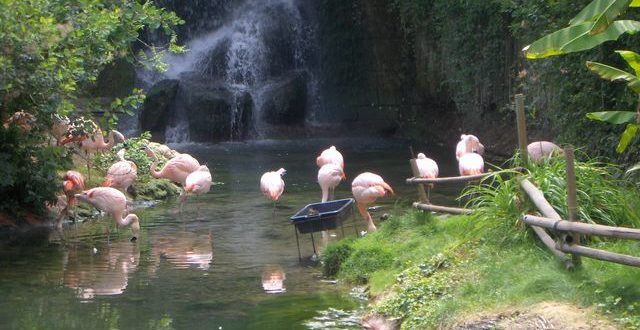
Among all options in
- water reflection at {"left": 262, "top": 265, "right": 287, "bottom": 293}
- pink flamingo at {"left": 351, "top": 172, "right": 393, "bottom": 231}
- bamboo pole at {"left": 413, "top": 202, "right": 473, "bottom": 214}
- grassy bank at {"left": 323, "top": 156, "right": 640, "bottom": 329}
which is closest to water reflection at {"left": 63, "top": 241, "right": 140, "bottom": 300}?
water reflection at {"left": 262, "top": 265, "right": 287, "bottom": 293}

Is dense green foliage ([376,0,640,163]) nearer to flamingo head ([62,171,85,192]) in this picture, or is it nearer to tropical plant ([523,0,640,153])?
tropical plant ([523,0,640,153])

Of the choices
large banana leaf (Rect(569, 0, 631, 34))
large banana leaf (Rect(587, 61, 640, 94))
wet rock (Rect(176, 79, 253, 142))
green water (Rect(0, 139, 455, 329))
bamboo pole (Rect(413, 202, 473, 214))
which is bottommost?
green water (Rect(0, 139, 455, 329))

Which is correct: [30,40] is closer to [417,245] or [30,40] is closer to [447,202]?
[417,245]

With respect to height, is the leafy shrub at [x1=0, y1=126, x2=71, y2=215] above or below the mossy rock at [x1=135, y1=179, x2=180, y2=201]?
above

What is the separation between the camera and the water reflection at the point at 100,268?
9672mm

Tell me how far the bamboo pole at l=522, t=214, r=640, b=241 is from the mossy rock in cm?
895

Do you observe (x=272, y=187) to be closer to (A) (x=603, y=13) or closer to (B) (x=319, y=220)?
(B) (x=319, y=220)

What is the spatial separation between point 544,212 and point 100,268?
198 inches

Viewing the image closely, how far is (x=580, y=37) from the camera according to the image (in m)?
8.07

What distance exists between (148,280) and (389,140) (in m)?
15.7

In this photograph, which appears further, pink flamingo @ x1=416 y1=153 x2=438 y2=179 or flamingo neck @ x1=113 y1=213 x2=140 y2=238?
pink flamingo @ x1=416 y1=153 x2=438 y2=179

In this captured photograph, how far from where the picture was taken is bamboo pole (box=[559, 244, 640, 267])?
6367 mm

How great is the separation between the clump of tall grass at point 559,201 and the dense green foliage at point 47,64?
18.0 feet

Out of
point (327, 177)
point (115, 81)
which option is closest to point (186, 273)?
point (327, 177)
